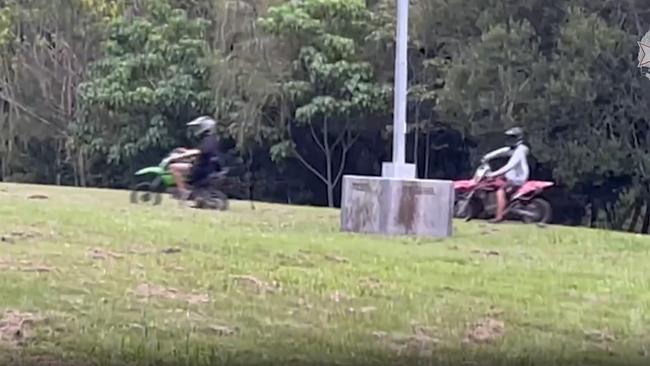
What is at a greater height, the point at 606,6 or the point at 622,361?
the point at 606,6

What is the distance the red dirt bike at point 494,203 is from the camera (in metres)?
6.03

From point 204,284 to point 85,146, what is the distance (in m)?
5.90

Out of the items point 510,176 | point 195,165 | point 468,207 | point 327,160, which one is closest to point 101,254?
point 195,165

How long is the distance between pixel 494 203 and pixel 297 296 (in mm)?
2812

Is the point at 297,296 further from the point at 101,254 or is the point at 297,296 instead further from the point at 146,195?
the point at 146,195

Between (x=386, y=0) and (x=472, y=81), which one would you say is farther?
(x=386, y=0)

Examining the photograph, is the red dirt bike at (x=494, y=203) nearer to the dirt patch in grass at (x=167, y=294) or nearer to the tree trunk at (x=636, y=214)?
the tree trunk at (x=636, y=214)

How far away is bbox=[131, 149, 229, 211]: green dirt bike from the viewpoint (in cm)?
579

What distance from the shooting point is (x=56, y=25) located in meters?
8.89

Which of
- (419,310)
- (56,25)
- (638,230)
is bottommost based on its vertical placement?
(638,230)

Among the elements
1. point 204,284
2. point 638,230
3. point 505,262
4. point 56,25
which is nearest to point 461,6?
point 638,230

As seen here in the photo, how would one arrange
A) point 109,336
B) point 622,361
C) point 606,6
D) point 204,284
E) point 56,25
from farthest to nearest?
point 56,25, point 606,6, point 204,284, point 109,336, point 622,361

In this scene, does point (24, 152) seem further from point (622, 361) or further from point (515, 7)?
point (622, 361)

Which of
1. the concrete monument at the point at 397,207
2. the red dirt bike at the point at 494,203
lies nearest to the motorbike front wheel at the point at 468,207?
the red dirt bike at the point at 494,203
